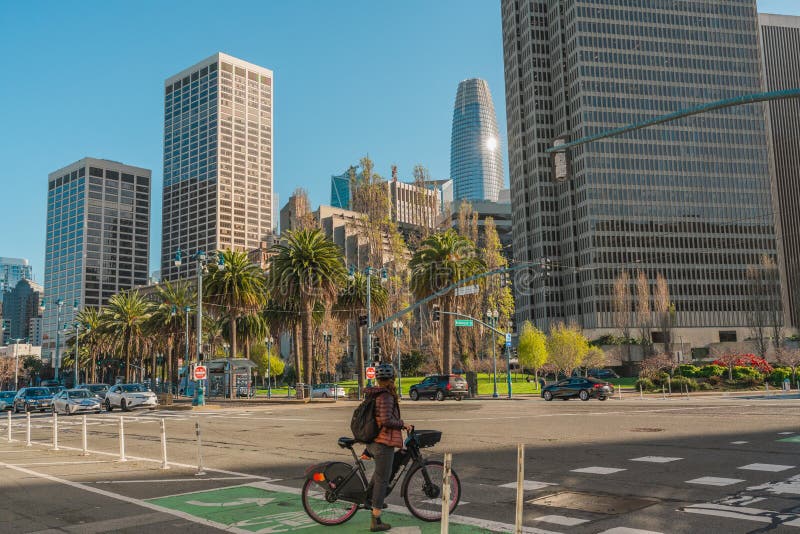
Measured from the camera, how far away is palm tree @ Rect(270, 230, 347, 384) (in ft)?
158

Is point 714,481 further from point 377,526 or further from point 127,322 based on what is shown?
point 127,322

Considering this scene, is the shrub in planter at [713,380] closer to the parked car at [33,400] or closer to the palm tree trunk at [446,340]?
the palm tree trunk at [446,340]

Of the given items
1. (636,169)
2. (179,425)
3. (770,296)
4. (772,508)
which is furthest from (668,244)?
(772,508)

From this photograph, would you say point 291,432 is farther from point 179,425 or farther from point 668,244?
point 668,244

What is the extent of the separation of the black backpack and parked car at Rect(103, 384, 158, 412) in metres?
34.4

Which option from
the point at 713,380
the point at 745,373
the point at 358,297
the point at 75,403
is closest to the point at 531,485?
the point at 75,403

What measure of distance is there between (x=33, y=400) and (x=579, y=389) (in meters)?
34.9

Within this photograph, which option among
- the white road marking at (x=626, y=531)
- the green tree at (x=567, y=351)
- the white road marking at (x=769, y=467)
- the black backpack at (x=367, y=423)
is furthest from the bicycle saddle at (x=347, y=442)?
the green tree at (x=567, y=351)

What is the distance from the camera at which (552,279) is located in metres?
126

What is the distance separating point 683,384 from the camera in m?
46.1

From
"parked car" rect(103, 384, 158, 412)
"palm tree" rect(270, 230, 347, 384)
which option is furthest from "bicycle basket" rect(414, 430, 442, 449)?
"palm tree" rect(270, 230, 347, 384)

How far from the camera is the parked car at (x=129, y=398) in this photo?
38.3 metres

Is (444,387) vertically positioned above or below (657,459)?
below

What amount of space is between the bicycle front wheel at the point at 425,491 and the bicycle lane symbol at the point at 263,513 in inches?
6.2
